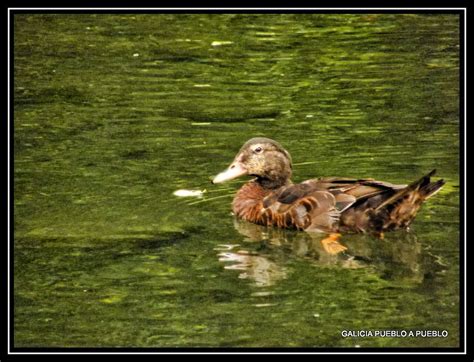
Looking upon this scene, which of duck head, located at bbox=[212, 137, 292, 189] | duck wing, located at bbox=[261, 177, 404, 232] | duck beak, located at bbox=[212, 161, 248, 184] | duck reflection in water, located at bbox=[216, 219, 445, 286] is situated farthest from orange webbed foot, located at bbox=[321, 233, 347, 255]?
duck beak, located at bbox=[212, 161, 248, 184]

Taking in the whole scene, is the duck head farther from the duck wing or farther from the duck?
the duck wing

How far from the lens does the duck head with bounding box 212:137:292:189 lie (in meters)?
12.4

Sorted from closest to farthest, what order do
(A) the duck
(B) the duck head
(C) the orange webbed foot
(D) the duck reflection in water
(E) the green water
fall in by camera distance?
(E) the green water → (D) the duck reflection in water → (C) the orange webbed foot → (A) the duck → (B) the duck head

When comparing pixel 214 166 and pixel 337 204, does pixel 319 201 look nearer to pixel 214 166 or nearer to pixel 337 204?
pixel 337 204

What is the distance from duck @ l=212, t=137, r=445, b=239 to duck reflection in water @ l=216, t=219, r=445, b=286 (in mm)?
103

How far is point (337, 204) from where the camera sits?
11.3 metres

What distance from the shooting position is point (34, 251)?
11.2 metres

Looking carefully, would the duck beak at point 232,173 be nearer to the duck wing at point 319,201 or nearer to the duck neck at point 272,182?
the duck neck at point 272,182

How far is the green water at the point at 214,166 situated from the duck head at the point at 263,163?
38 centimetres

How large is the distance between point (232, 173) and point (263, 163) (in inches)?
12.9

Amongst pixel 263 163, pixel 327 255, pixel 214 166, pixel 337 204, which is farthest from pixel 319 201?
pixel 214 166

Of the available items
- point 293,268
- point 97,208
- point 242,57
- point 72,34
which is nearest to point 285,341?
point 293,268

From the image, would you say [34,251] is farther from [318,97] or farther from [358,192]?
[318,97]

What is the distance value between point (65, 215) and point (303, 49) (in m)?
7.43
